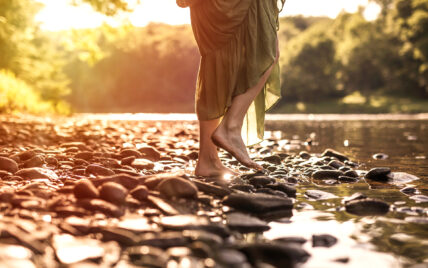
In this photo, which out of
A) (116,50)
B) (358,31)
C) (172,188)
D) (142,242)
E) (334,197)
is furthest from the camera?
(116,50)

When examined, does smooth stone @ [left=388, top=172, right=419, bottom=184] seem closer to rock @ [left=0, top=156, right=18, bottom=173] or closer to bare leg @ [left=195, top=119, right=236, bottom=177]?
bare leg @ [left=195, top=119, right=236, bottom=177]

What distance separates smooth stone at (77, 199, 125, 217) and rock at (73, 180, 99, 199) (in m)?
0.07

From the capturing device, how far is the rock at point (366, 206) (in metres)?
2.31

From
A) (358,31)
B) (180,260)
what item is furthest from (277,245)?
(358,31)

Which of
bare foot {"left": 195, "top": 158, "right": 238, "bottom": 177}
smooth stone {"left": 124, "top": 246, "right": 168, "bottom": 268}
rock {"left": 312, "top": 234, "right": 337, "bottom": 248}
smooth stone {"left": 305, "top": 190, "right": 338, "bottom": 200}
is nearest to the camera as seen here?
smooth stone {"left": 124, "top": 246, "right": 168, "bottom": 268}

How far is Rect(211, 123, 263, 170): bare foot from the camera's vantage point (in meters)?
3.46

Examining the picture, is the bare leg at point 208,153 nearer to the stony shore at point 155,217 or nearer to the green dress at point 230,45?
the green dress at point 230,45

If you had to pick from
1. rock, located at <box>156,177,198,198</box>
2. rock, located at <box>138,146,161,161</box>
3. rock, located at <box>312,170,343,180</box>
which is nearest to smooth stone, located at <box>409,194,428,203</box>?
rock, located at <box>312,170,343,180</box>

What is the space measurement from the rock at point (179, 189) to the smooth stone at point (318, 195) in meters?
0.73

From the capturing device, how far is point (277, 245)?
1.63 meters

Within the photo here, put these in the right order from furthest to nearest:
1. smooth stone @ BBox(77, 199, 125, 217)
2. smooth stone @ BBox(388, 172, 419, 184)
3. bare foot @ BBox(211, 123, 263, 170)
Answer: bare foot @ BBox(211, 123, 263, 170)
smooth stone @ BBox(388, 172, 419, 184)
smooth stone @ BBox(77, 199, 125, 217)

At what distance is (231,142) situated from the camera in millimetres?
3514

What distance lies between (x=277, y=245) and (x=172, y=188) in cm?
91

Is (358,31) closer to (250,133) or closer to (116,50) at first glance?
(116,50)
